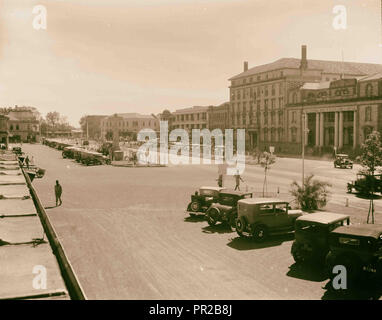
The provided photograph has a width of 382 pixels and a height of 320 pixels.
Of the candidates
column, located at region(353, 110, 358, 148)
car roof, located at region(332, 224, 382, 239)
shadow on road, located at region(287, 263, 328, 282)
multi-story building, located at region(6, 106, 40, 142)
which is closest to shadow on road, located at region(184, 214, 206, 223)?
shadow on road, located at region(287, 263, 328, 282)

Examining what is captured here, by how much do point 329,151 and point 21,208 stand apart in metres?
66.2

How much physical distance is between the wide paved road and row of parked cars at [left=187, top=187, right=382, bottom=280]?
59 centimetres

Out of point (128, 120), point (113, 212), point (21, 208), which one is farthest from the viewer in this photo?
point (128, 120)

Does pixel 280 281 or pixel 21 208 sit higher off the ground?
pixel 21 208

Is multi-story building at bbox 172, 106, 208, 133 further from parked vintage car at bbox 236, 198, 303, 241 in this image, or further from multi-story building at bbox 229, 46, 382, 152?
parked vintage car at bbox 236, 198, 303, 241

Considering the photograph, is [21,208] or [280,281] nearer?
[280,281]

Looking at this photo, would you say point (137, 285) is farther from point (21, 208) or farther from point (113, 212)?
point (113, 212)

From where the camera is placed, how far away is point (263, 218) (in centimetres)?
1811

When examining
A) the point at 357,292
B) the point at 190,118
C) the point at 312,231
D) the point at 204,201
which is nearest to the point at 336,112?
the point at 204,201

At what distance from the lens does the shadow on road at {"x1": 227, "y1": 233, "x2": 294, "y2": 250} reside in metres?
17.2

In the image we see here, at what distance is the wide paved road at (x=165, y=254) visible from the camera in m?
12.2

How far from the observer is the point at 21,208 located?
53.4ft
